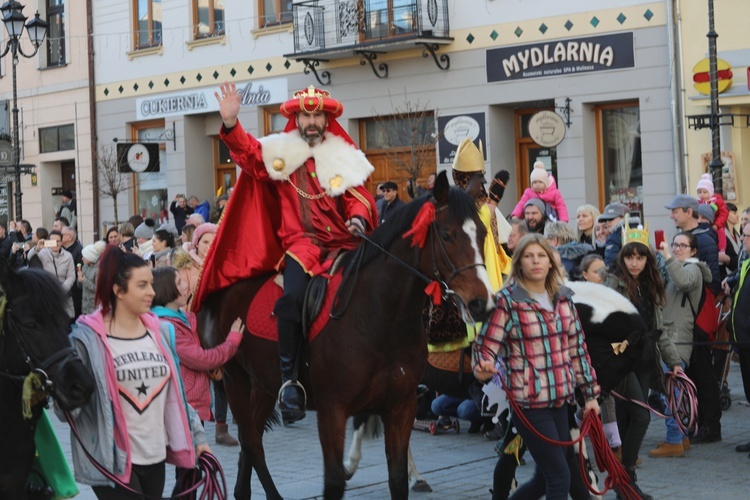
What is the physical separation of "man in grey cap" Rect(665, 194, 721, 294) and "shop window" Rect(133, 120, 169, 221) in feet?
60.4

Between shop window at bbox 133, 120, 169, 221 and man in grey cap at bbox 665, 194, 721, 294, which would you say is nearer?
man in grey cap at bbox 665, 194, 721, 294

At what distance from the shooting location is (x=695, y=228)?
1174cm

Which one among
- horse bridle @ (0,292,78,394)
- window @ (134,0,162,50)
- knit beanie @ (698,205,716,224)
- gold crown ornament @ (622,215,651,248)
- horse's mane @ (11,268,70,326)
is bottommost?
horse bridle @ (0,292,78,394)

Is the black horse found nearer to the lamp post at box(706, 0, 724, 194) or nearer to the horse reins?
the horse reins

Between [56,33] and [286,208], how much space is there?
996 inches

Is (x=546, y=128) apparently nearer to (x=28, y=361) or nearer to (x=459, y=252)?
(x=459, y=252)

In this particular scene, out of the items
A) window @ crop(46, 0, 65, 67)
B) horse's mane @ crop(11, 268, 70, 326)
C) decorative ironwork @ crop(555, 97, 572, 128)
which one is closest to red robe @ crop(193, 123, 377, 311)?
horse's mane @ crop(11, 268, 70, 326)

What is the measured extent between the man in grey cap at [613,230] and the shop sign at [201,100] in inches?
539

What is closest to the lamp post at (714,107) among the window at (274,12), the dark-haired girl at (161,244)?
the dark-haired girl at (161,244)

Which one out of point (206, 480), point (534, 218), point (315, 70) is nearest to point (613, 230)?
point (534, 218)

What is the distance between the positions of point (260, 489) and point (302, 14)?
1707 centimetres

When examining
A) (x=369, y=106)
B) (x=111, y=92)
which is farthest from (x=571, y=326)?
(x=111, y=92)

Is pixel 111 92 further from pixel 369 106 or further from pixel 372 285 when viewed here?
pixel 372 285

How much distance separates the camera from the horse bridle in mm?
5070
